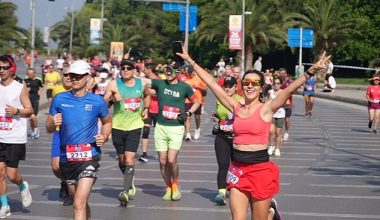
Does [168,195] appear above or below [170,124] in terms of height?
below

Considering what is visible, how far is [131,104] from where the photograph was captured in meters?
10.5

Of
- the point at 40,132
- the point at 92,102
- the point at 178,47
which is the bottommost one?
the point at 40,132

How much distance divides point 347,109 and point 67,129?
2668cm

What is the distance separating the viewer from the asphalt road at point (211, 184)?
9555mm

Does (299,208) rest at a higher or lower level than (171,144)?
lower

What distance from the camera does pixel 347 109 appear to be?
32938 millimetres

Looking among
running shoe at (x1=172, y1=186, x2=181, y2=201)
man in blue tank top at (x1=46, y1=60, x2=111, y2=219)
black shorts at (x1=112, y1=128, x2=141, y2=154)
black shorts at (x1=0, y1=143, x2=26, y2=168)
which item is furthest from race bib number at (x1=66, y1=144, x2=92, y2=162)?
running shoe at (x1=172, y1=186, x2=181, y2=201)

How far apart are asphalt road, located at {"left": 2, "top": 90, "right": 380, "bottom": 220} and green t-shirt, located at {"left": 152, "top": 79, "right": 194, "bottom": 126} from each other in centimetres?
110

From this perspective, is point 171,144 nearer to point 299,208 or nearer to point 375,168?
point 299,208

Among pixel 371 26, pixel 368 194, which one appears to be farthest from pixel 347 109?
pixel 371 26

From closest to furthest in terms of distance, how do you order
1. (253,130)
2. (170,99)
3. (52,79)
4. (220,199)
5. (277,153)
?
(253,130)
(220,199)
(170,99)
(277,153)
(52,79)

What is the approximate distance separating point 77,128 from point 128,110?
10.1 ft

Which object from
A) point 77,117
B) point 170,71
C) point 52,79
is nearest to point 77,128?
point 77,117

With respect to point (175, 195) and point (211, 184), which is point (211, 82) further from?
point (211, 184)
